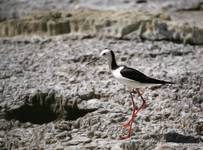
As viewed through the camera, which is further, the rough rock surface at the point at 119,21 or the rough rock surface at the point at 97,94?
the rough rock surface at the point at 119,21

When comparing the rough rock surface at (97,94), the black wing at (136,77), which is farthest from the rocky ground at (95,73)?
the black wing at (136,77)

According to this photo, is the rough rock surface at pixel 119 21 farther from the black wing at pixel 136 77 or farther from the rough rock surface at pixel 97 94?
the black wing at pixel 136 77

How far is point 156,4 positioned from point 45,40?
263cm

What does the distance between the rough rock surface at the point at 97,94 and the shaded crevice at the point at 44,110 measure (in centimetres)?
2

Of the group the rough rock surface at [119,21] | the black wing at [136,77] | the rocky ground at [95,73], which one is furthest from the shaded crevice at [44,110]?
the rough rock surface at [119,21]

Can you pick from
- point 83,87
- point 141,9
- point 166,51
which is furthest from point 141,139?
point 141,9

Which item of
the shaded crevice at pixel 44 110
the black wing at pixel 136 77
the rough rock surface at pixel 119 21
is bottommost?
the shaded crevice at pixel 44 110

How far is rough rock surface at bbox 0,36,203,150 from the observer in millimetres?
6426

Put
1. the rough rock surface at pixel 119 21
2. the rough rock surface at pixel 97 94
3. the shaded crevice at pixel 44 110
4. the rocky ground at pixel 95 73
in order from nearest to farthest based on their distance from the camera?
the rough rock surface at pixel 97 94 < the rocky ground at pixel 95 73 < the shaded crevice at pixel 44 110 < the rough rock surface at pixel 119 21

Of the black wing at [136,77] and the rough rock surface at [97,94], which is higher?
the black wing at [136,77]

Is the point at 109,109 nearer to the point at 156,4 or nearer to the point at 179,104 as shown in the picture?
the point at 179,104

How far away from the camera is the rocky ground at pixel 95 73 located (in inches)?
258

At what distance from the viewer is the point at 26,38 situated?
10.1m

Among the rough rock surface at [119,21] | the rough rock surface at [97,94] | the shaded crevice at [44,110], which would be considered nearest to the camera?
the rough rock surface at [97,94]
